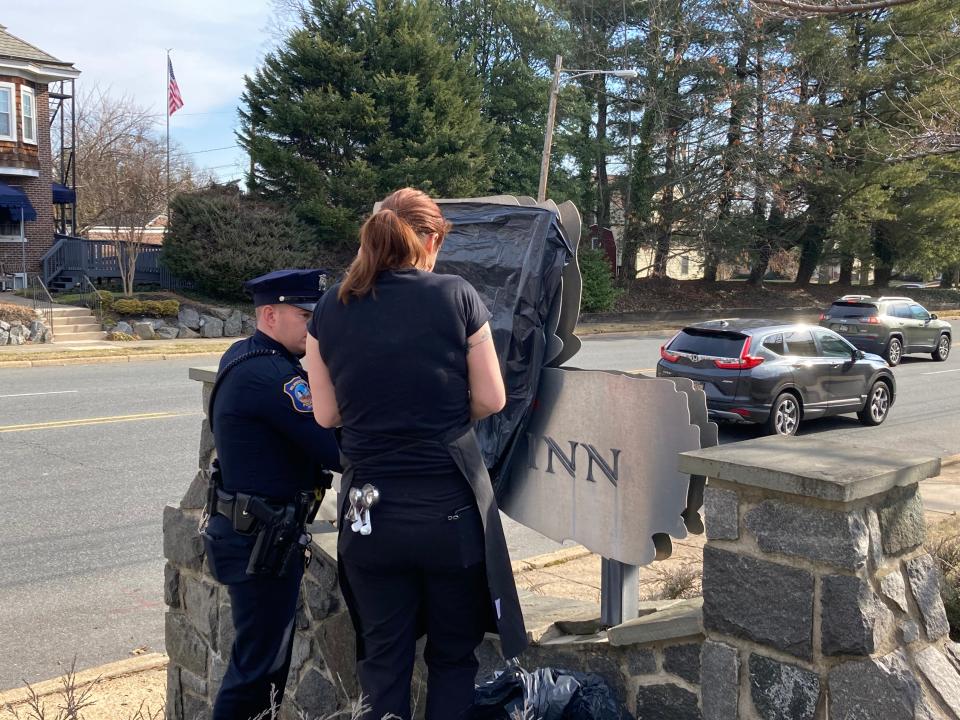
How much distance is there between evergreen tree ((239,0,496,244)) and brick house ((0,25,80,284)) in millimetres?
6709

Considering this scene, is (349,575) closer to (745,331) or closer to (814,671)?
(814,671)

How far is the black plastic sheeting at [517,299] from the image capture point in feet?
10.3

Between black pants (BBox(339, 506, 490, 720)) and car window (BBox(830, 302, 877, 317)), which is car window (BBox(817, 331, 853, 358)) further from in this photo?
black pants (BBox(339, 506, 490, 720))

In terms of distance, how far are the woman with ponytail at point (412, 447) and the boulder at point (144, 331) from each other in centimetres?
2049

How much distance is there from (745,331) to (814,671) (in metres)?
9.86

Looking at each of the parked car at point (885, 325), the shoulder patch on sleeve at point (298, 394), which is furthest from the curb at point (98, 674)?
the parked car at point (885, 325)

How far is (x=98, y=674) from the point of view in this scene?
421cm

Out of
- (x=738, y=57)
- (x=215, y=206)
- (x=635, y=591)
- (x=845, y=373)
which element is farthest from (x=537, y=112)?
(x=635, y=591)

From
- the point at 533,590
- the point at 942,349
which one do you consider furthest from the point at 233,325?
the point at 533,590

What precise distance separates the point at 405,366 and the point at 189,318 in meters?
21.9

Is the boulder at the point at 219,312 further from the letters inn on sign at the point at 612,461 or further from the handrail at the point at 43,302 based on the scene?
the letters inn on sign at the point at 612,461

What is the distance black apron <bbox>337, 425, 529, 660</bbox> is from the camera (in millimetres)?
2549

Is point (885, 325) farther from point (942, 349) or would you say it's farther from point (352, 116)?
point (352, 116)

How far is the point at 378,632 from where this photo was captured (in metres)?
2.64
